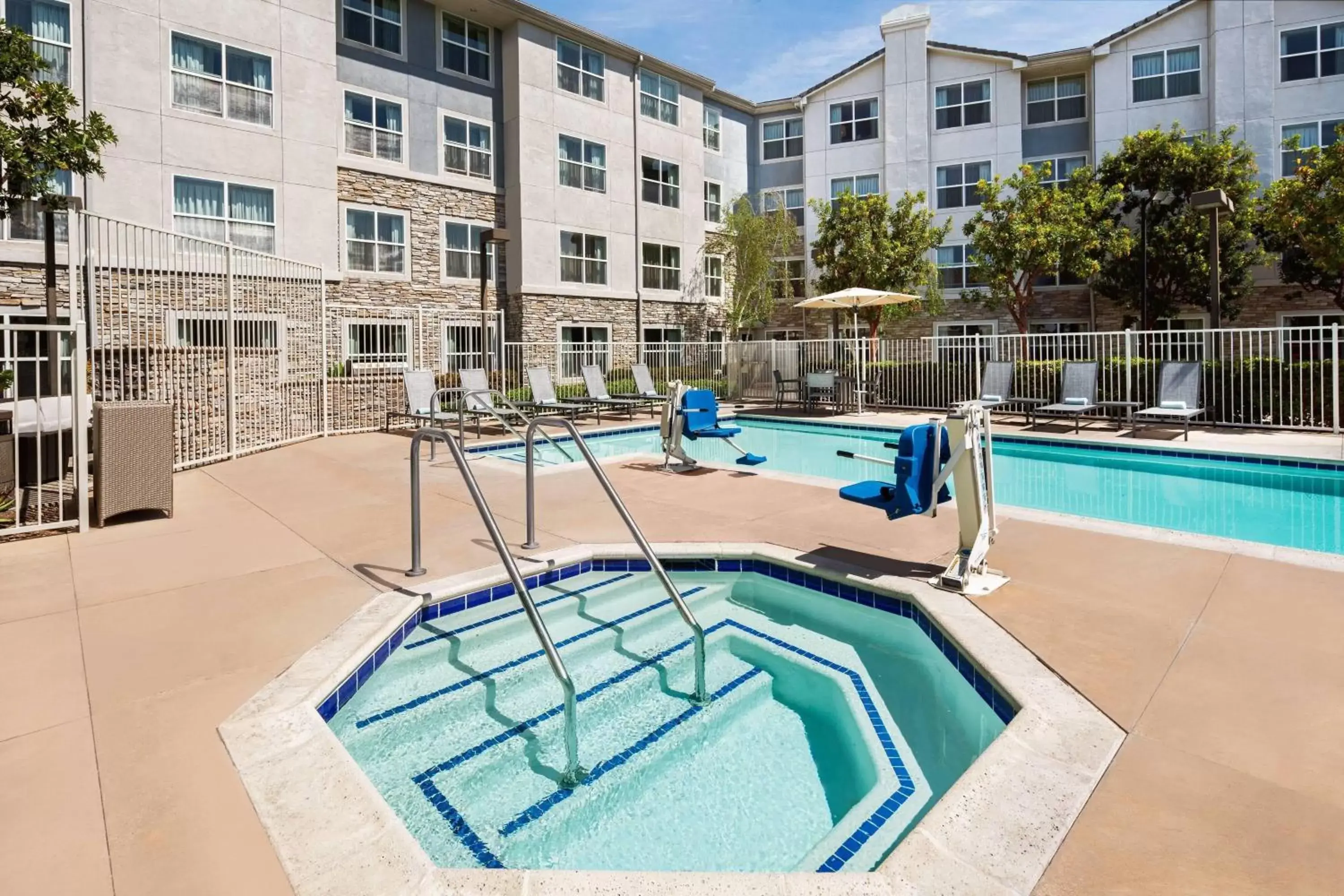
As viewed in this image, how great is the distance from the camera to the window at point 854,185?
1025 inches

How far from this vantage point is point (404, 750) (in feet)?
9.97

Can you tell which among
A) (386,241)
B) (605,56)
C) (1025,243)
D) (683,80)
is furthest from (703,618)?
(683,80)

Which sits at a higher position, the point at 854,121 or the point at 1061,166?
the point at 854,121

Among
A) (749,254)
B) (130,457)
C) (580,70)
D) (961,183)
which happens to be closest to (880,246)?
(749,254)

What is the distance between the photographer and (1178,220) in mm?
20500

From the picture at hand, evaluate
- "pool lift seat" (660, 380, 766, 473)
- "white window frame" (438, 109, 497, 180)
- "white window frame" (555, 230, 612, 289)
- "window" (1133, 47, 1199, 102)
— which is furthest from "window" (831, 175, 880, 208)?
"pool lift seat" (660, 380, 766, 473)

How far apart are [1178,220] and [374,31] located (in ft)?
71.7

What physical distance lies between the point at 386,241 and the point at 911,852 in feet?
61.1

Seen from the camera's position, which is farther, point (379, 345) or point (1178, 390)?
point (379, 345)

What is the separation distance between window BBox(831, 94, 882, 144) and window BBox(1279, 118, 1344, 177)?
11.7 meters

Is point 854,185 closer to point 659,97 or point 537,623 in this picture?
point 659,97

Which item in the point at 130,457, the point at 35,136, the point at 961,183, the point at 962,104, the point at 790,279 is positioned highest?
the point at 962,104

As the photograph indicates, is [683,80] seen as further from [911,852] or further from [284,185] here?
[911,852]

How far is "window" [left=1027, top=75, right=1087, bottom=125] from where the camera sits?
79.1 feet
